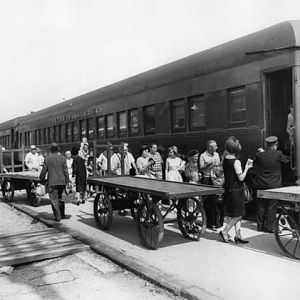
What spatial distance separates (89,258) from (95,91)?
28.6 feet

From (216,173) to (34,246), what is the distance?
3225mm

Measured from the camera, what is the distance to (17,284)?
499cm

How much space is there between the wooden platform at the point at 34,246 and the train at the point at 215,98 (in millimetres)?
3211

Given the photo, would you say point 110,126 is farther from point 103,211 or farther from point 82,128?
point 103,211

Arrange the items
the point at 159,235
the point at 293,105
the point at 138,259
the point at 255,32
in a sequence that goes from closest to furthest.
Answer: the point at 138,259
the point at 159,235
the point at 293,105
the point at 255,32

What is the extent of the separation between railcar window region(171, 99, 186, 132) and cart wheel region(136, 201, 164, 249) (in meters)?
3.07

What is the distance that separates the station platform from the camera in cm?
432

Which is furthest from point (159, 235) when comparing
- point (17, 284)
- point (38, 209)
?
point (38, 209)

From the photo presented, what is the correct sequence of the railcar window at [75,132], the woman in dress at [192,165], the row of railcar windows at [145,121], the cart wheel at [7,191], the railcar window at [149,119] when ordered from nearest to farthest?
the row of railcar windows at [145,121] → the woman in dress at [192,165] → the railcar window at [149,119] → the cart wheel at [7,191] → the railcar window at [75,132]

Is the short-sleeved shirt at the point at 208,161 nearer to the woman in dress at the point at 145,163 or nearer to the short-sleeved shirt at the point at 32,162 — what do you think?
the woman in dress at the point at 145,163

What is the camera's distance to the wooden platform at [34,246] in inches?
229

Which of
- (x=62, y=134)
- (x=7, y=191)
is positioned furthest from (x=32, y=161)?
(x=62, y=134)

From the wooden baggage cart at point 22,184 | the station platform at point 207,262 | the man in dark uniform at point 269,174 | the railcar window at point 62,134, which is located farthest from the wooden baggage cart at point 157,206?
the railcar window at point 62,134

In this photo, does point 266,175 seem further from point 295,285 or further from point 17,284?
point 17,284
